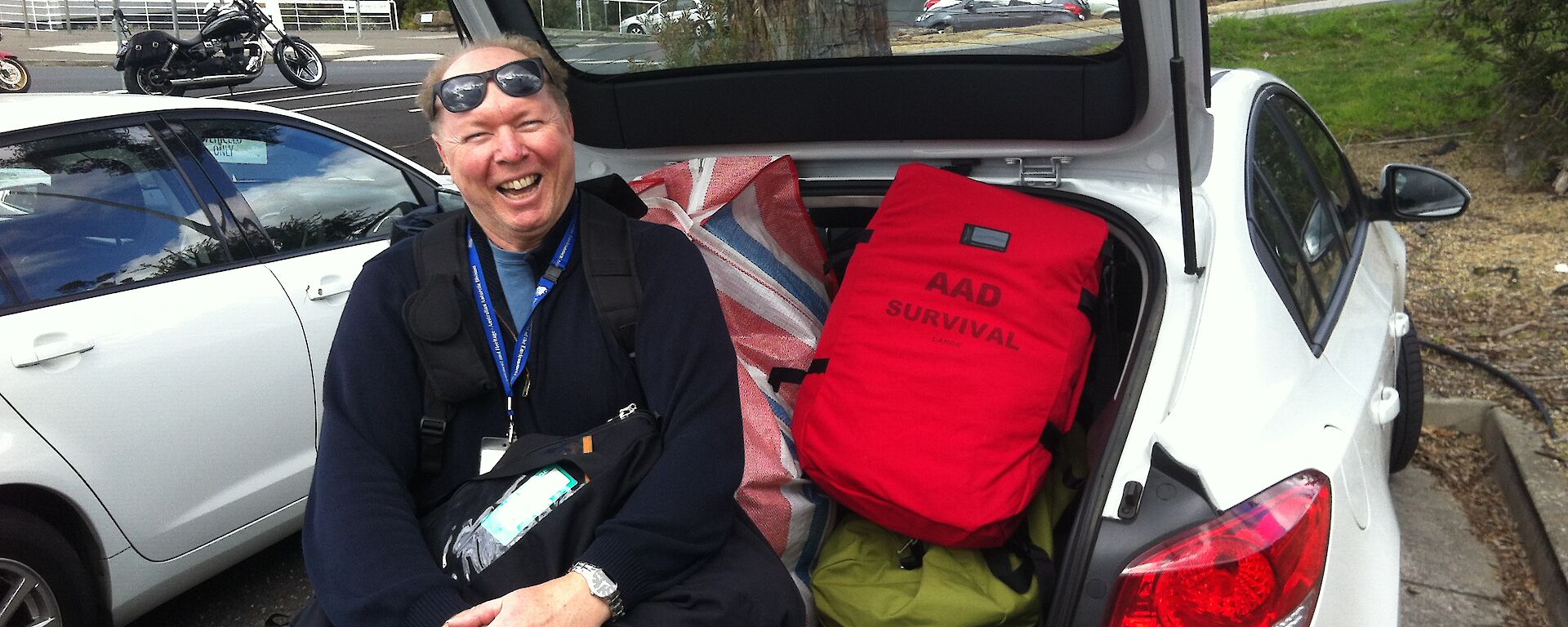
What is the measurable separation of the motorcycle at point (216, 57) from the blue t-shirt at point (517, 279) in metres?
11.9

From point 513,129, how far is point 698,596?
2.87ft

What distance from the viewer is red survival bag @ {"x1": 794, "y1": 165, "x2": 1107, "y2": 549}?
6.41ft

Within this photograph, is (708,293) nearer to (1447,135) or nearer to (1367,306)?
(1367,306)

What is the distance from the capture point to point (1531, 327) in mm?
4488

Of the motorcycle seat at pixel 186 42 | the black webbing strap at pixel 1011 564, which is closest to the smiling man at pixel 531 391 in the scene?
the black webbing strap at pixel 1011 564

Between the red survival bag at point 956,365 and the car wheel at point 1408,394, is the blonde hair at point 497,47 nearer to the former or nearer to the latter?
the red survival bag at point 956,365

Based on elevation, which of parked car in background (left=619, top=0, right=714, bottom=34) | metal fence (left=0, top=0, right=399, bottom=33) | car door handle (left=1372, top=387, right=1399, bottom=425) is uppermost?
metal fence (left=0, top=0, right=399, bottom=33)

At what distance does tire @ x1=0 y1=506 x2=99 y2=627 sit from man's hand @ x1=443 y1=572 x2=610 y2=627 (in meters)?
1.46

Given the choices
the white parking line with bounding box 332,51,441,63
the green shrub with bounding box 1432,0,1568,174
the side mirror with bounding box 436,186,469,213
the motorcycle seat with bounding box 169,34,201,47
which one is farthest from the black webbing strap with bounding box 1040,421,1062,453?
the white parking line with bounding box 332,51,441,63

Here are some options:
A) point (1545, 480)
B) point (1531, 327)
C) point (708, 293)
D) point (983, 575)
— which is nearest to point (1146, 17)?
point (708, 293)

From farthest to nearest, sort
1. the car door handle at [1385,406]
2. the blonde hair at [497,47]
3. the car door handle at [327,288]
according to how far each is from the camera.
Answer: the car door handle at [327,288], the car door handle at [1385,406], the blonde hair at [497,47]

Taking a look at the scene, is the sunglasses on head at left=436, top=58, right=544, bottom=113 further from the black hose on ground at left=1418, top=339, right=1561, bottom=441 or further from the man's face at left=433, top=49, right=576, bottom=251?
the black hose on ground at left=1418, top=339, right=1561, bottom=441

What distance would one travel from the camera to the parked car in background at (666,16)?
8.09 feet

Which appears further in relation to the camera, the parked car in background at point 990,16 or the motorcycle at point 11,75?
the motorcycle at point 11,75
